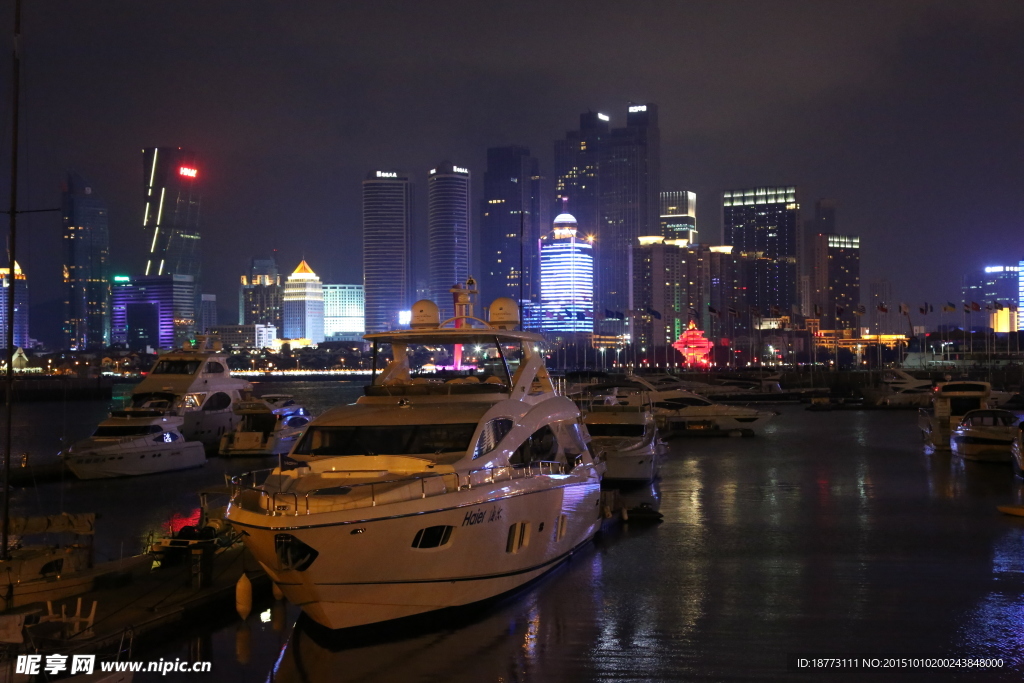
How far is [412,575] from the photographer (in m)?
10.6

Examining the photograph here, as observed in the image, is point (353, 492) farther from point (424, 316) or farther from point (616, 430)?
point (616, 430)

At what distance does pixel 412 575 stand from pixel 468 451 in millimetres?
2010

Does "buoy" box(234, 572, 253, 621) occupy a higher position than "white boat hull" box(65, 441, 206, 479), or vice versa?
"buoy" box(234, 572, 253, 621)

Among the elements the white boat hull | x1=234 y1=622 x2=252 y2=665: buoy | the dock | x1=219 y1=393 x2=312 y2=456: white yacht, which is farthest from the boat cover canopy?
x1=219 y1=393 x2=312 y2=456: white yacht

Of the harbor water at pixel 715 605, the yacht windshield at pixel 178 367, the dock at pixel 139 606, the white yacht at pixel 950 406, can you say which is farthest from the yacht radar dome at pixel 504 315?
the yacht windshield at pixel 178 367

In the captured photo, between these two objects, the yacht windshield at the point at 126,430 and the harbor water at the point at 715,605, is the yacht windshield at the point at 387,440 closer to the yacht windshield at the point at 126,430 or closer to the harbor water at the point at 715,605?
the harbor water at the point at 715,605

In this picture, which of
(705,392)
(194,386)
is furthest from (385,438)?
(705,392)

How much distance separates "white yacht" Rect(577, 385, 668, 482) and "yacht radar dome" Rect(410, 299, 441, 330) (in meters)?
9.03

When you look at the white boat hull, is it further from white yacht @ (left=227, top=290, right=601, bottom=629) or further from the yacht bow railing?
the yacht bow railing

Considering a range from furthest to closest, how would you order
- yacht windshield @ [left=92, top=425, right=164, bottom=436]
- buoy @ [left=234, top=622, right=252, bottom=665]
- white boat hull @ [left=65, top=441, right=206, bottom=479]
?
yacht windshield @ [left=92, top=425, right=164, bottom=436]
white boat hull @ [left=65, top=441, right=206, bottom=479]
buoy @ [left=234, top=622, right=252, bottom=665]

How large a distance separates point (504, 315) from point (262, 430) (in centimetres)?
2332

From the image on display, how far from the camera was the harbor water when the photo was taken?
1049 centimetres

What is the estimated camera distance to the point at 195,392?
37375 mm

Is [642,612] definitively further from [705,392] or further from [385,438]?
[705,392]
